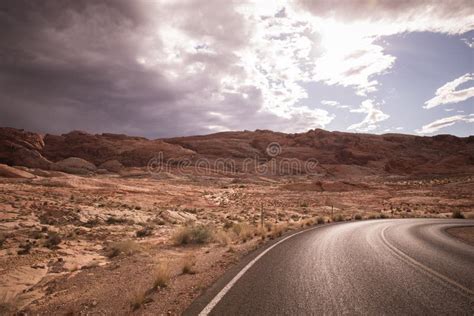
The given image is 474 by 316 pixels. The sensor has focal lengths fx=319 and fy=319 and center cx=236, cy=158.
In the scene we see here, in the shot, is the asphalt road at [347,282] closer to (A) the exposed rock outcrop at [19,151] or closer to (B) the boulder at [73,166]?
(B) the boulder at [73,166]

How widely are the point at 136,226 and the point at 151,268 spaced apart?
8609mm

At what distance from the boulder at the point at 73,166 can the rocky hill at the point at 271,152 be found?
979mm

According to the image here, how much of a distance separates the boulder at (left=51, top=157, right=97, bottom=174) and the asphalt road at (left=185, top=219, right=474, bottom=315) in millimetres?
72552

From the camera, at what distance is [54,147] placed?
97.6 meters

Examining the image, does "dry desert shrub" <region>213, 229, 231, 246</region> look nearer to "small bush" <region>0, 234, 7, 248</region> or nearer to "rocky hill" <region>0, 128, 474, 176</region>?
"small bush" <region>0, 234, 7, 248</region>

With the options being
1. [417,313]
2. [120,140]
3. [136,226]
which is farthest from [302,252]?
[120,140]

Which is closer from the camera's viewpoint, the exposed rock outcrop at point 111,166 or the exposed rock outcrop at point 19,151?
the exposed rock outcrop at point 19,151

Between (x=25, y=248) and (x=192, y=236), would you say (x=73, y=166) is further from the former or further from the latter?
(x=25, y=248)

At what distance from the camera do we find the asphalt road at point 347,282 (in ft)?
15.9

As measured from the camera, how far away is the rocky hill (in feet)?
282
